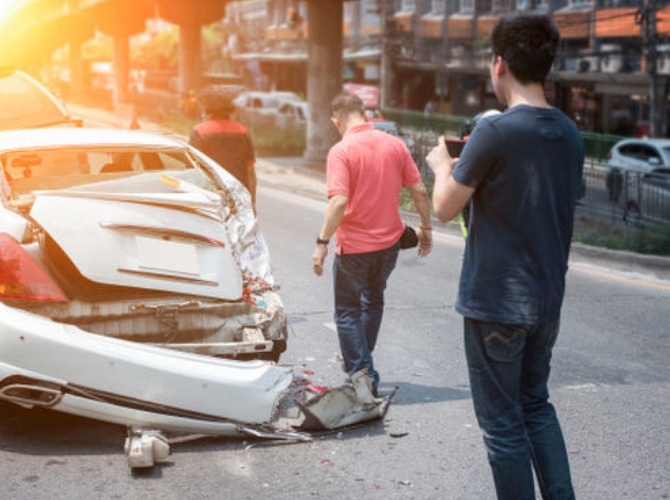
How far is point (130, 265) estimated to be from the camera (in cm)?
564

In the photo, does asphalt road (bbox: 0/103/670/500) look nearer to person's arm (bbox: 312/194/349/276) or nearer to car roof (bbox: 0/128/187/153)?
person's arm (bbox: 312/194/349/276)

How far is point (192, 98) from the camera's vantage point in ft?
118

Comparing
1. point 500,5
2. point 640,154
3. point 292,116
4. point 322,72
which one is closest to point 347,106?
point 640,154

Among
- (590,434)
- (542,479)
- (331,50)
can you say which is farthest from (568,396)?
(331,50)

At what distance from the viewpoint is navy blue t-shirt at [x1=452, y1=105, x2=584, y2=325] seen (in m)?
3.80

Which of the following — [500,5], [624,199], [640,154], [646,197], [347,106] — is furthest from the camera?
[500,5]

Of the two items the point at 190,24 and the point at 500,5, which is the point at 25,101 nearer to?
the point at 190,24

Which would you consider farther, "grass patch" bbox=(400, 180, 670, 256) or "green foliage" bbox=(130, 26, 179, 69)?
"green foliage" bbox=(130, 26, 179, 69)

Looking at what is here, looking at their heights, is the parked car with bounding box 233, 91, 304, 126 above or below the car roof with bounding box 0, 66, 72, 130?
below

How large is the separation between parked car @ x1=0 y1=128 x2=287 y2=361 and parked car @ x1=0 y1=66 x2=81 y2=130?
5.42 metres

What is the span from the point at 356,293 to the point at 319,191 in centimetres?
1378

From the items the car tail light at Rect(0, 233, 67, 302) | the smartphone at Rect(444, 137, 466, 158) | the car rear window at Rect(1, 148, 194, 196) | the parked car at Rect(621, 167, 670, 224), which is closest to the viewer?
the smartphone at Rect(444, 137, 466, 158)

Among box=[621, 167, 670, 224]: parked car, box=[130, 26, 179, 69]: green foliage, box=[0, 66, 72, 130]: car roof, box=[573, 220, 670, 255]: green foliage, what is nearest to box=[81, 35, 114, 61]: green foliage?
box=[130, 26, 179, 69]: green foliage

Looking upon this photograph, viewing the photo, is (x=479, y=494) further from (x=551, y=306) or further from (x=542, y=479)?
(x=551, y=306)
